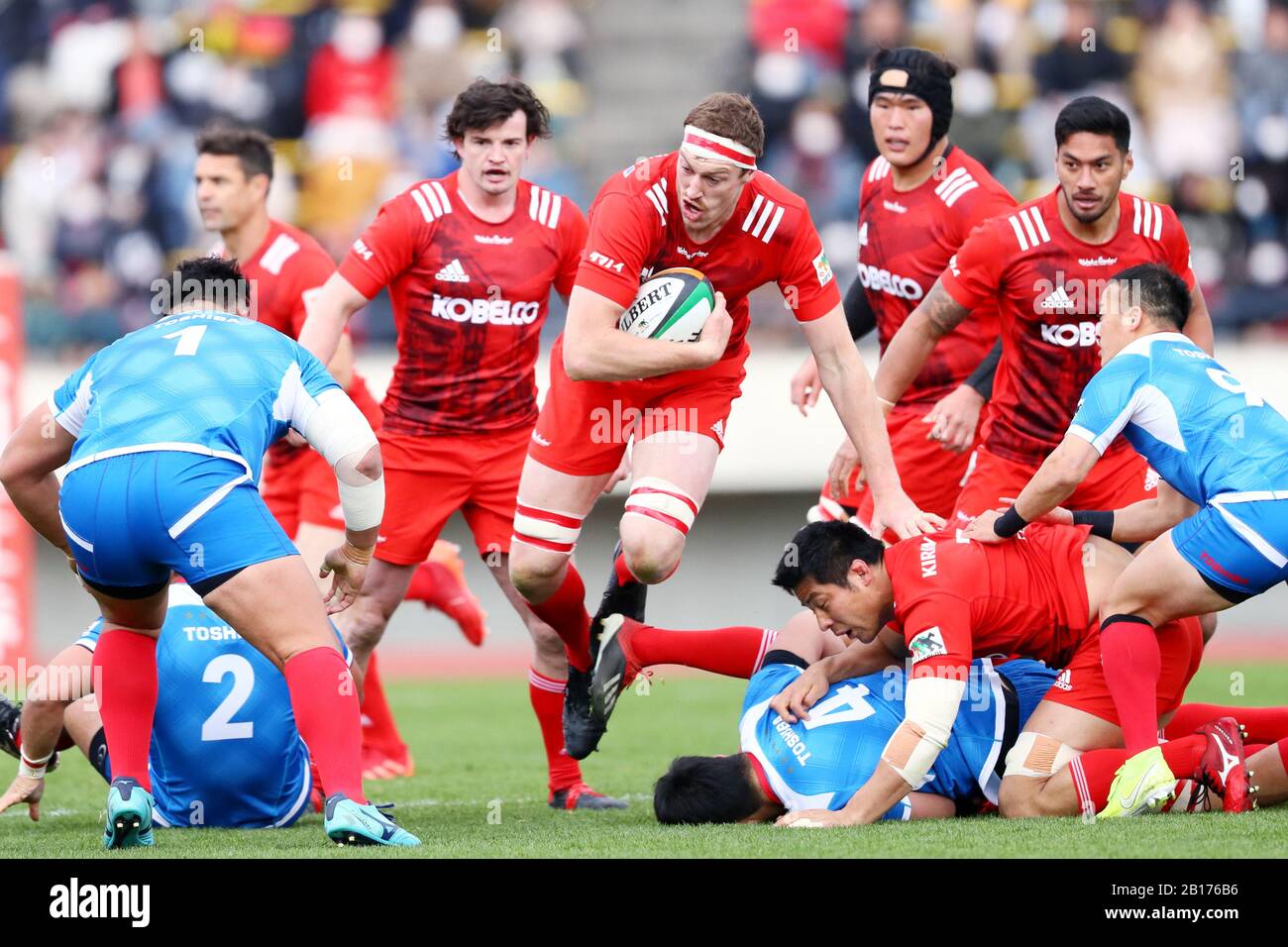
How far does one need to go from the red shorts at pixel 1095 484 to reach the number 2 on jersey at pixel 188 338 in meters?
3.32

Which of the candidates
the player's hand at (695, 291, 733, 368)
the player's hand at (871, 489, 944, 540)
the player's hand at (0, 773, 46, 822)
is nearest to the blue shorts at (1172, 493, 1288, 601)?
the player's hand at (871, 489, 944, 540)

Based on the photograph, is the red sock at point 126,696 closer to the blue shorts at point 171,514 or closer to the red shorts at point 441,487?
the blue shorts at point 171,514

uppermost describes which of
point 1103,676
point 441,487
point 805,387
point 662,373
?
point 662,373

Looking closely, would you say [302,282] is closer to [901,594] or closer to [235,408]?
[235,408]

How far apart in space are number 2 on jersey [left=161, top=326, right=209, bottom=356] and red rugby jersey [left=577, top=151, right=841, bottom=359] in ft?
4.86

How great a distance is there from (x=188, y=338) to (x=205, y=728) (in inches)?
56.9

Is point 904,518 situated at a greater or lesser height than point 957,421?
lesser

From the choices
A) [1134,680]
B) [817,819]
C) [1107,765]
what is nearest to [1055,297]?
[1134,680]

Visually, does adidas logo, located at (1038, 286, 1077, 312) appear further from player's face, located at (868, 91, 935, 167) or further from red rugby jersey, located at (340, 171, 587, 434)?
red rugby jersey, located at (340, 171, 587, 434)

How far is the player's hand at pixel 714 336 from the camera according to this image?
615cm

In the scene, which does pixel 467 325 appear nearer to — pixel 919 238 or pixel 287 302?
pixel 287 302

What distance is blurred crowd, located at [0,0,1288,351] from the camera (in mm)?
14461

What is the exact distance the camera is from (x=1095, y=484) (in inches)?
287

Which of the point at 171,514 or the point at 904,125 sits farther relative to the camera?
the point at 904,125
